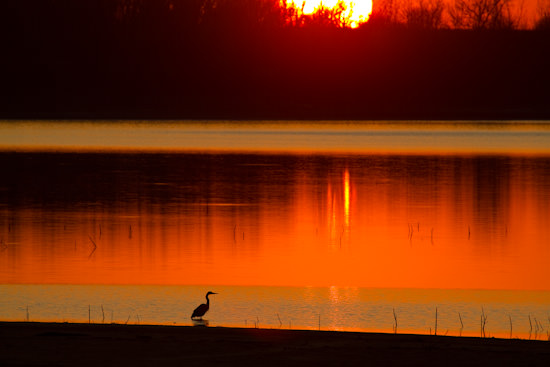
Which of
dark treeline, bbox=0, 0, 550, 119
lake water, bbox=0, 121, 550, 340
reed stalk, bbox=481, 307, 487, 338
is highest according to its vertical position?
dark treeline, bbox=0, 0, 550, 119

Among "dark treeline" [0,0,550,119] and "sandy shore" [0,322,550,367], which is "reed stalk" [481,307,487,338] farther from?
"dark treeline" [0,0,550,119]

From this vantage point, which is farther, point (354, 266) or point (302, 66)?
point (302, 66)

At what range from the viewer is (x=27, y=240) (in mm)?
16109

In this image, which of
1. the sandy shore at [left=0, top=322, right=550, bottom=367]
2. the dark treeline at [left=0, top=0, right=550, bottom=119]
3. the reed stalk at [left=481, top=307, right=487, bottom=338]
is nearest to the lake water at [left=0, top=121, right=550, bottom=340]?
the reed stalk at [left=481, top=307, right=487, bottom=338]

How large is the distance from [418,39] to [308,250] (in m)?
71.6

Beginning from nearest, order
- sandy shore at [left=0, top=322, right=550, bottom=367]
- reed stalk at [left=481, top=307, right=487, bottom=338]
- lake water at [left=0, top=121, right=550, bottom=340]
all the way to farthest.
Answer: sandy shore at [left=0, top=322, right=550, bottom=367]
reed stalk at [left=481, top=307, right=487, bottom=338]
lake water at [left=0, top=121, right=550, bottom=340]

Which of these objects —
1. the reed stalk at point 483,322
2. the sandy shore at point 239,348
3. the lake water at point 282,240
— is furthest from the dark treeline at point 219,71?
the sandy shore at point 239,348

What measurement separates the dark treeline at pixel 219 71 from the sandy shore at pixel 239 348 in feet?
223

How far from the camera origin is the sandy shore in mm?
6688

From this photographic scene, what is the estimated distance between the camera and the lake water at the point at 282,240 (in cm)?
1069

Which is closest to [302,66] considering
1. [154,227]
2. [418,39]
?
[418,39]

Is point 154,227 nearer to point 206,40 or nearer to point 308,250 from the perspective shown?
point 308,250

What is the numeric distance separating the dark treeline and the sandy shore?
67.9 meters

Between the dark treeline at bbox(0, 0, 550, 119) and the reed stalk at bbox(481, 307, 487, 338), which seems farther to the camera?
the dark treeline at bbox(0, 0, 550, 119)
